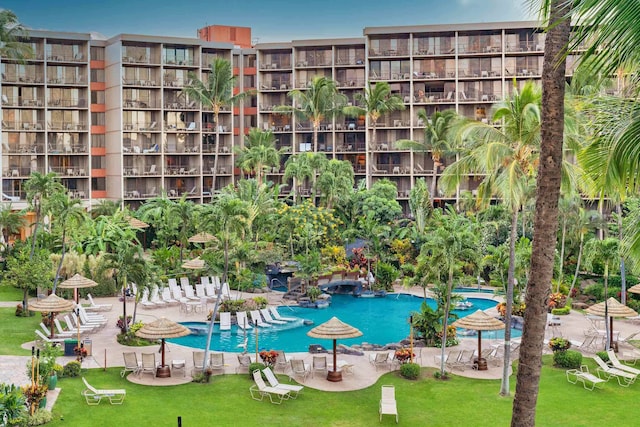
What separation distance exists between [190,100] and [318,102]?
421 inches

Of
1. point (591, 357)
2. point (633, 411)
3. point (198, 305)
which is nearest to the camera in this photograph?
point (633, 411)

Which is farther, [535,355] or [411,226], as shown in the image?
[411,226]

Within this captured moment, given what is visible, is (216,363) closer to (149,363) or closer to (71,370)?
(149,363)

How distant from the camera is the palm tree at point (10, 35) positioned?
42188 millimetres

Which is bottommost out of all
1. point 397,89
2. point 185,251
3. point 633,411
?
point 633,411

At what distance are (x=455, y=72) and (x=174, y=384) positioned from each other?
1632 inches

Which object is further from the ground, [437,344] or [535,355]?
[535,355]

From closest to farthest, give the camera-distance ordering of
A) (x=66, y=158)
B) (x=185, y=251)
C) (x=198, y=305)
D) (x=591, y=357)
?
(x=591, y=357) → (x=198, y=305) → (x=185, y=251) → (x=66, y=158)

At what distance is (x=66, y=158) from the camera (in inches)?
2248

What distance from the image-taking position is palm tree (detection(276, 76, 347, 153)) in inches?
2130

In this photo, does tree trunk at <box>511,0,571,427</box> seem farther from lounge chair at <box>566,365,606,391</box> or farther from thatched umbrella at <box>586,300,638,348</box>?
thatched umbrella at <box>586,300,638,348</box>

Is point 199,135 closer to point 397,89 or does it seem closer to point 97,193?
point 97,193

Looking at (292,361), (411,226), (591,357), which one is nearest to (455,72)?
(411,226)

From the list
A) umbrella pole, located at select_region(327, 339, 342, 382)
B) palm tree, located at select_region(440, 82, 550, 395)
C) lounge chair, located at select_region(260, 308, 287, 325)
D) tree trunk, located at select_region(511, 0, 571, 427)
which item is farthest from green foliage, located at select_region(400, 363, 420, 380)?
tree trunk, located at select_region(511, 0, 571, 427)
